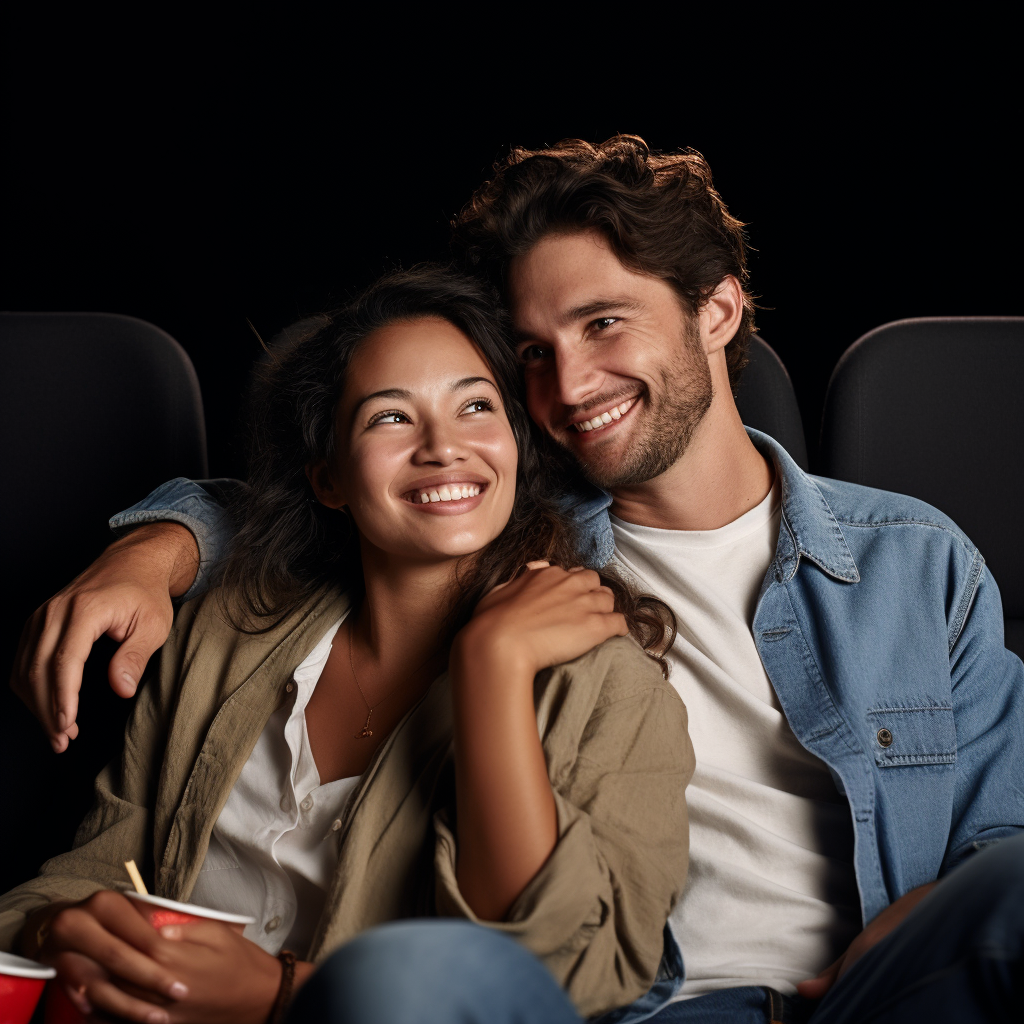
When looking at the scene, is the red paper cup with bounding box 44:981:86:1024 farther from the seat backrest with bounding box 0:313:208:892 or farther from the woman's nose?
the seat backrest with bounding box 0:313:208:892

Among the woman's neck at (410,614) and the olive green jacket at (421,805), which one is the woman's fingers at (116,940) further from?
the woman's neck at (410,614)

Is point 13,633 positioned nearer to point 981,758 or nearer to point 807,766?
point 807,766

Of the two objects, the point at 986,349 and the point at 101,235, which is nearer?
the point at 986,349

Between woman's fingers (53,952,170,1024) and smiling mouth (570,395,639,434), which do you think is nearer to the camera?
woman's fingers (53,952,170,1024)

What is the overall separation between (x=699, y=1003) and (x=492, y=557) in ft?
2.13

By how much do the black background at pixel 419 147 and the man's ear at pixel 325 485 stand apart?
1121 mm

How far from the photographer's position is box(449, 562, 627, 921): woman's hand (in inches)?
43.7

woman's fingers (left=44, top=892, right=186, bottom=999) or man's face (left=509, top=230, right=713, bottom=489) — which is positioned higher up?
man's face (left=509, top=230, right=713, bottom=489)

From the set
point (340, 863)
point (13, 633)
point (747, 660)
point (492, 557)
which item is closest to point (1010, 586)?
point (747, 660)

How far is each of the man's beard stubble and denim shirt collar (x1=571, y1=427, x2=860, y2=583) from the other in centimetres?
7

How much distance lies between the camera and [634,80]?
258 centimetres

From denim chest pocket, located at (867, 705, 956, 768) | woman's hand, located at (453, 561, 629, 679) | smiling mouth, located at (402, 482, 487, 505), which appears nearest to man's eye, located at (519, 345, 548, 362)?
smiling mouth, located at (402, 482, 487, 505)

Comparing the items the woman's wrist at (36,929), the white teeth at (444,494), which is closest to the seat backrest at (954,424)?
the white teeth at (444,494)

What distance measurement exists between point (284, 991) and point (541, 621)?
0.48 metres
